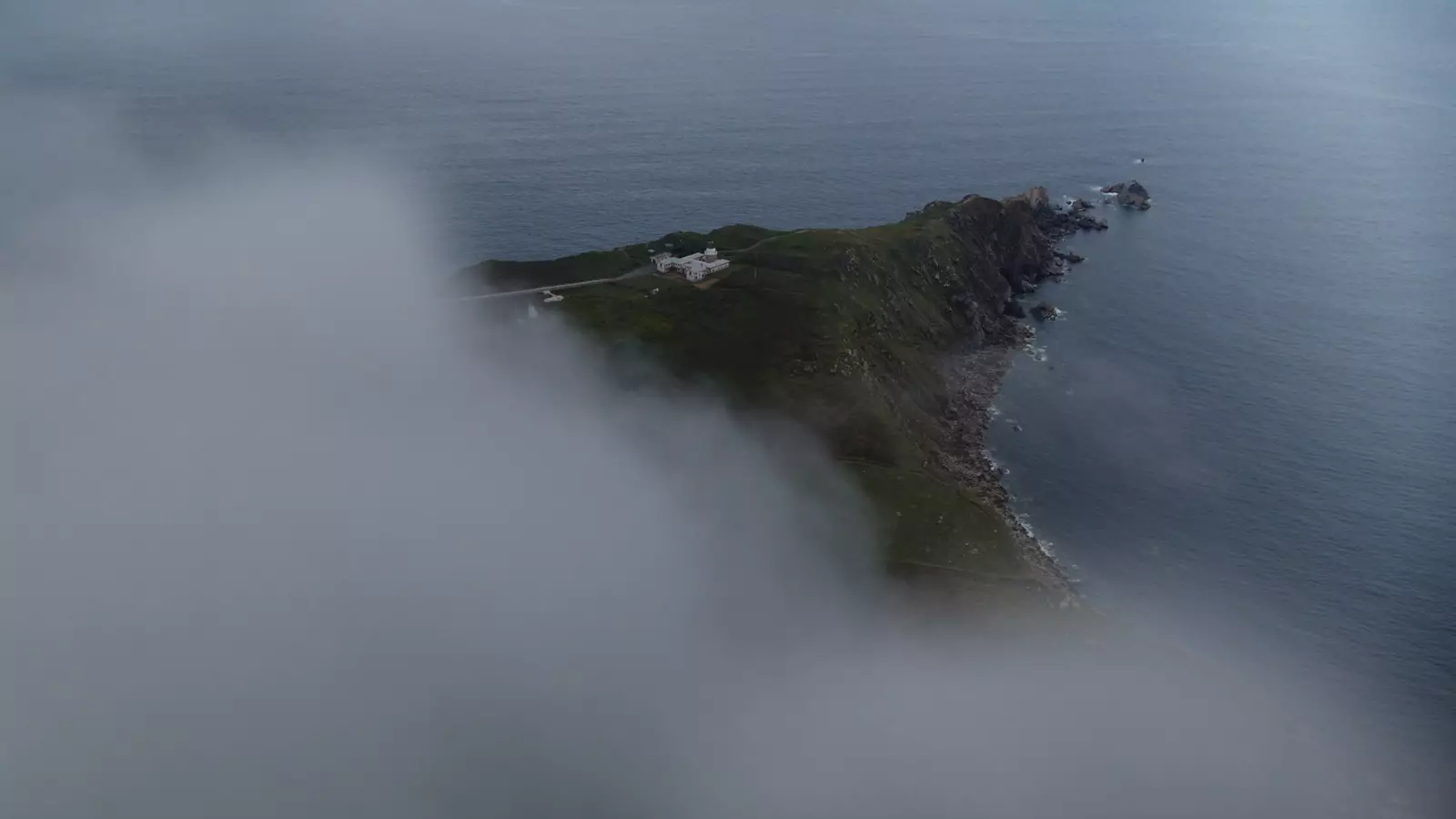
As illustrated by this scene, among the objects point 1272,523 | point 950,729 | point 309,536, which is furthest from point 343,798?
point 1272,523

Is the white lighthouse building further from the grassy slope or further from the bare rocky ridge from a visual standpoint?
the grassy slope

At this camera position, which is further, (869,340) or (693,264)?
(693,264)

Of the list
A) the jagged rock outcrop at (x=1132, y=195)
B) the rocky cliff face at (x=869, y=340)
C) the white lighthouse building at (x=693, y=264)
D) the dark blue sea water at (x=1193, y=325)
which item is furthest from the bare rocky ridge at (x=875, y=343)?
the jagged rock outcrop at (x=1132, y=195)

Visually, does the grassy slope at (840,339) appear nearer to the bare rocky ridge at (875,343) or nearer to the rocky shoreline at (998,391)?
the bare rocky ridge at (875,343)

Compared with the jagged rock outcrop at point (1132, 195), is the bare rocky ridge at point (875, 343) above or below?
below

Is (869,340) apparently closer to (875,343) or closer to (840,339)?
(875,343)

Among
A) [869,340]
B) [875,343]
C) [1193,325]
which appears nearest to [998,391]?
[875,343]
